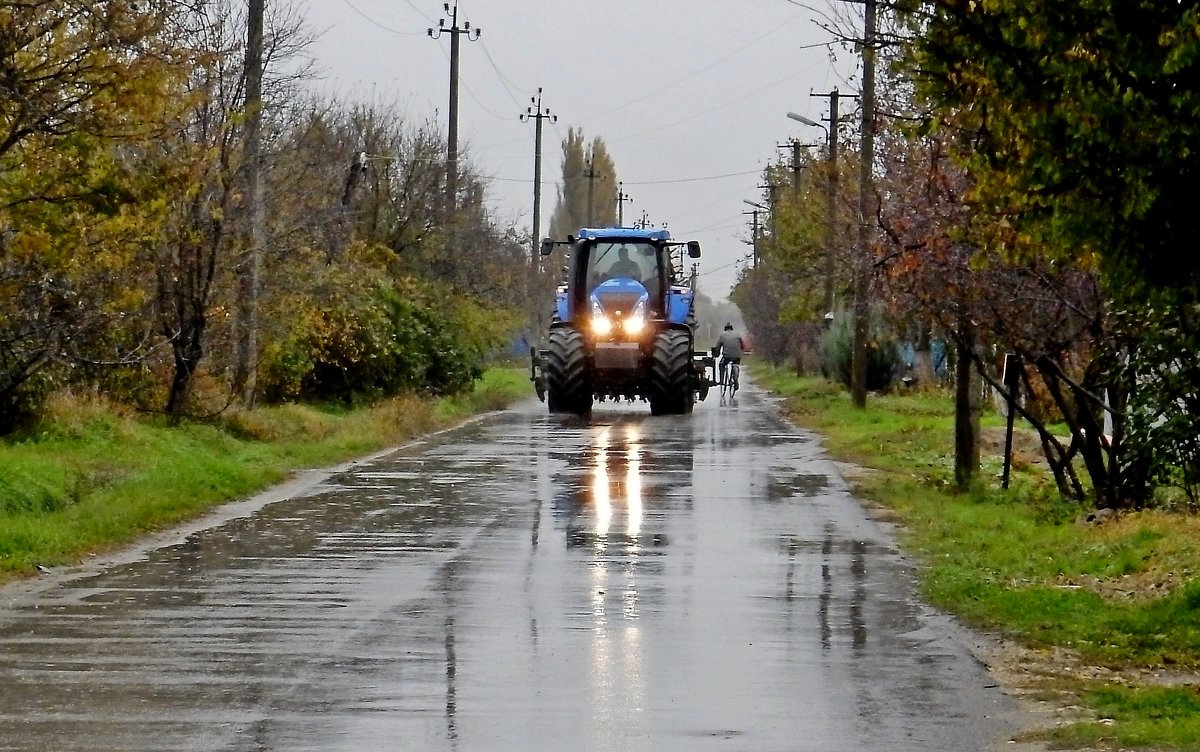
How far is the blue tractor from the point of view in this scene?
36062 mm

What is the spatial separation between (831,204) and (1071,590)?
29.6 meters

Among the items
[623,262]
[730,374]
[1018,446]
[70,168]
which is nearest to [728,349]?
[730,374]

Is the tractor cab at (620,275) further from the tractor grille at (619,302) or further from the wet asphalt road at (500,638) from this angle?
the wet asphalt road at (500,638)

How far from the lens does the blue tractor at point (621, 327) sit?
36.1 m

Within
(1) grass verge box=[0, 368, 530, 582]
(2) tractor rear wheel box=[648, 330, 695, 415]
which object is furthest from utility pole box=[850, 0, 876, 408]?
(1) grass verge box=[0, 368, 530, 582]

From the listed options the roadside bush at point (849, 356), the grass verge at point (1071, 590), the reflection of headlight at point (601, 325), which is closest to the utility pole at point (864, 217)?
the grass verge at point (1071, 590)

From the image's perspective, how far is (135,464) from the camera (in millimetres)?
21484

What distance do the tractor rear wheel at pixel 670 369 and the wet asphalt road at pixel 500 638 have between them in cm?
1608

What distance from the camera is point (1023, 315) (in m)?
19.2

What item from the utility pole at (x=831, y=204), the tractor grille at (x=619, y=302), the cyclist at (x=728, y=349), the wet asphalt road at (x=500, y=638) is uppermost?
the utility pole at (x=831, y=204)

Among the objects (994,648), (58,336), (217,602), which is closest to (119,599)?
(217,602)

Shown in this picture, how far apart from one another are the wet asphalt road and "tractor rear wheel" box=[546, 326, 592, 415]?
1571 cm

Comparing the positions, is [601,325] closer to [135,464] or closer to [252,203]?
[252,203]

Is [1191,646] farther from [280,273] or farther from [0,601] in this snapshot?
[280,273]
